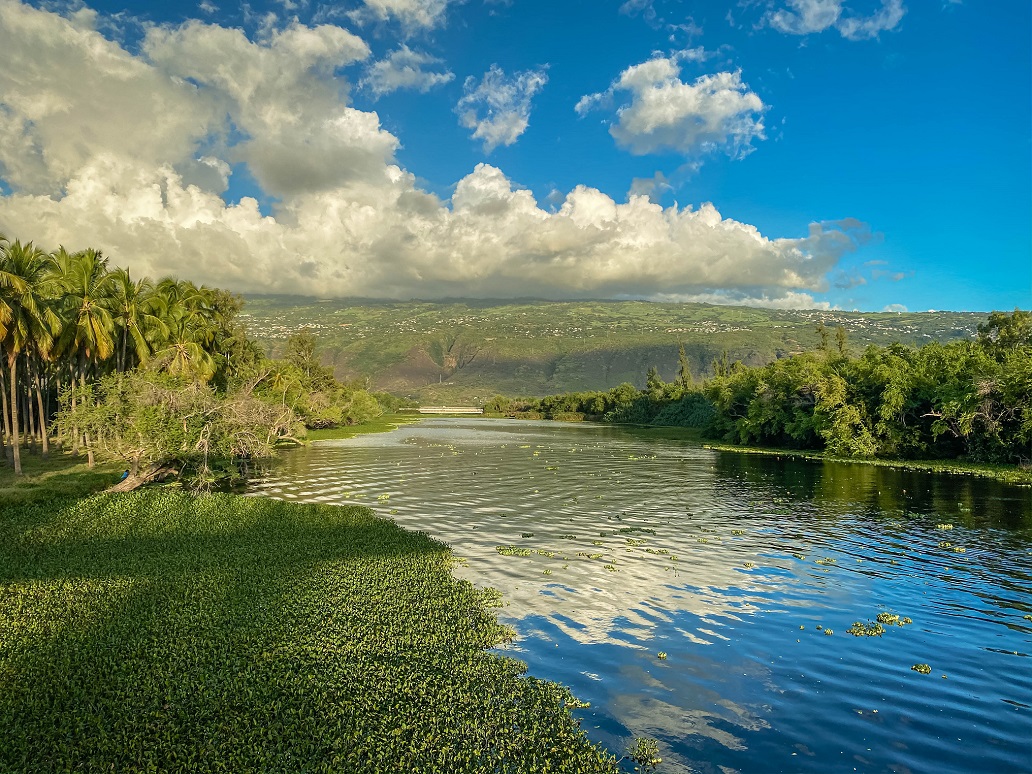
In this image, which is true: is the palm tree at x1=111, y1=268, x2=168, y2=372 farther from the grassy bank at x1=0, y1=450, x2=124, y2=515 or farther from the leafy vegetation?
the leafy vegetation

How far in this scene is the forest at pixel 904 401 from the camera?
62969 mm

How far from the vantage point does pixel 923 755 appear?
1217 centimetres

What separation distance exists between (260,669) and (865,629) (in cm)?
1736

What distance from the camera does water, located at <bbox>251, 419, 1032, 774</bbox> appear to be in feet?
42.7

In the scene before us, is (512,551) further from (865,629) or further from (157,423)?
(157,423)

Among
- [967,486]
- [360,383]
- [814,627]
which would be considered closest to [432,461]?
[967,486]

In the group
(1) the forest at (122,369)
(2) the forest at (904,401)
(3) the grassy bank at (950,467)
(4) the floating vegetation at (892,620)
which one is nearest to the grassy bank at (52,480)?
(1) the forest at (122,369)

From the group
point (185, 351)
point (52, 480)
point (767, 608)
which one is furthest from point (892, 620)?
point (185, 351)

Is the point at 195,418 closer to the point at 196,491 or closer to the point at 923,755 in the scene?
the point at 196,491

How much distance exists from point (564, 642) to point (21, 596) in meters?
17.4

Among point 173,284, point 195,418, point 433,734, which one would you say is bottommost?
point 433,734

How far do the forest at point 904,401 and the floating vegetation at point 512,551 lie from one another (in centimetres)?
5588

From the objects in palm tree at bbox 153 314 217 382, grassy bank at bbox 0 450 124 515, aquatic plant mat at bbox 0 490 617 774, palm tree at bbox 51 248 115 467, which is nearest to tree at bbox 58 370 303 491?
grassy bank at bbox 0 450 124 515

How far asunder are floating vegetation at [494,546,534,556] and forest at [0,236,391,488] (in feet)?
79.6
